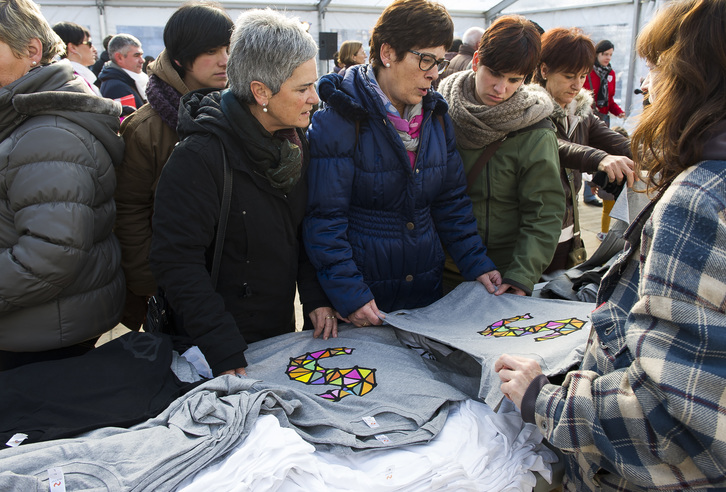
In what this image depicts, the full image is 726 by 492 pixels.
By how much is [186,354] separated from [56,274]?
478mm

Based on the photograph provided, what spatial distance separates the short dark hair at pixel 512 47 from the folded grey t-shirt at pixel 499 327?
85 centimetres

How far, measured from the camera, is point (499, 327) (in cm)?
184

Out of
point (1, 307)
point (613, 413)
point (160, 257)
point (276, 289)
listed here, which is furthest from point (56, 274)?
point (613, 413)

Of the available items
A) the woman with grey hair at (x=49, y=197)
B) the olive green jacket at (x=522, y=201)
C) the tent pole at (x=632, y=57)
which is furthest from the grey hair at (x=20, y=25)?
the tent pole at (x=632, y=57)

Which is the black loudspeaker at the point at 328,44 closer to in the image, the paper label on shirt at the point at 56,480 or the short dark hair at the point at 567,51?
the short dark hair at the point at 567,51

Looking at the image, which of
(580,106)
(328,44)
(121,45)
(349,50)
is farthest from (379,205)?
(328,44)

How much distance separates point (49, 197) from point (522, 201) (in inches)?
67.0

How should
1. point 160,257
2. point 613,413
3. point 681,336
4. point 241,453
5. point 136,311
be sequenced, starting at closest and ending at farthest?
point 681,336 < point 613,413 < point 241,453 < point 160,257 < point 136,311

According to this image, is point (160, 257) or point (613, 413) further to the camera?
point (160, 257)

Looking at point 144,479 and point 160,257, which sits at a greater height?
point 160,257

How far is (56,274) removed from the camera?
1.71 m

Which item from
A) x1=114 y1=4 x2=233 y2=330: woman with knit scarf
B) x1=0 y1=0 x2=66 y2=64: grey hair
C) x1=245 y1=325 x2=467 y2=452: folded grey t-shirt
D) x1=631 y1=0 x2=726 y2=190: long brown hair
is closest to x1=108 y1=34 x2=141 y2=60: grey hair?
x1=114 y1=4 x2=233 y2=330: woman with knit scarf

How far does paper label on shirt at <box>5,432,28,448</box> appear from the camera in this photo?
119 cm

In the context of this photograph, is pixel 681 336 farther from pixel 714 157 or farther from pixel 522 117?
pixel 522 117
